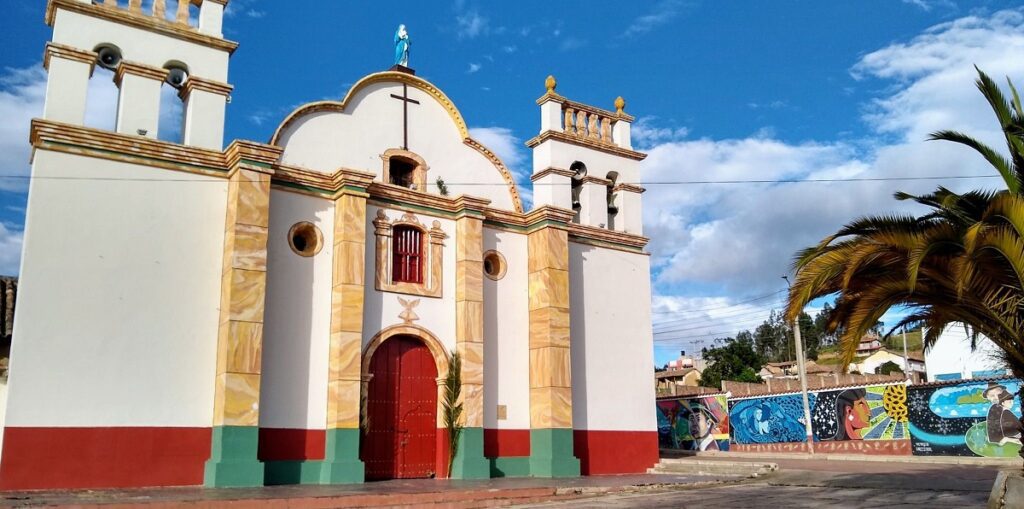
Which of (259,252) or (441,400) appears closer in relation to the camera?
(259,252)

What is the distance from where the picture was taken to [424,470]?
54.0 feet

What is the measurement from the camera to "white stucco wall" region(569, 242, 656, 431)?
19172 millimetres

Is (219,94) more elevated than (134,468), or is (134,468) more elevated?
(219,94)

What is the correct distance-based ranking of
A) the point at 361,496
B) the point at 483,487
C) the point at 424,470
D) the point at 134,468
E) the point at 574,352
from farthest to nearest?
the point at 574,352
the point at 424,470
the point at 483,487
the point at 134,468
the point at 361,496

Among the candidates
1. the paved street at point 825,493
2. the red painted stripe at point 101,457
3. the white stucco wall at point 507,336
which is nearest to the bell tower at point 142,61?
the red painted stripe at point 101,457

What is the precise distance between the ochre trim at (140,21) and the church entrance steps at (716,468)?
13.1m

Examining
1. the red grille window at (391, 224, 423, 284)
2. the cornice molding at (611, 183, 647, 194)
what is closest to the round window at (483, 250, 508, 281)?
the red grille window at (391, 224, 423, 284)

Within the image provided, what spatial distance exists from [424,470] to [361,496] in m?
4.37

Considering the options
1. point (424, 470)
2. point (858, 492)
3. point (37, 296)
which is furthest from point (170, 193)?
point (858, 492)

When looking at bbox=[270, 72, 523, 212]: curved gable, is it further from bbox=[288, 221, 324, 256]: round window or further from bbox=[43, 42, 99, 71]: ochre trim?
bbox=[43, 42, 99, 71]: ochre trim

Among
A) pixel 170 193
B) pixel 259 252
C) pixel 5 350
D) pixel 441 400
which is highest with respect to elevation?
pixel 170 193

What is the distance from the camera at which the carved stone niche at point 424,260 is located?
1650 centimetres

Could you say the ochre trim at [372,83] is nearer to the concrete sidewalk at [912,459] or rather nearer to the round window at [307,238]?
the round window at [307,238]

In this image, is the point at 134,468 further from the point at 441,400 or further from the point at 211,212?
the point at 441,400
